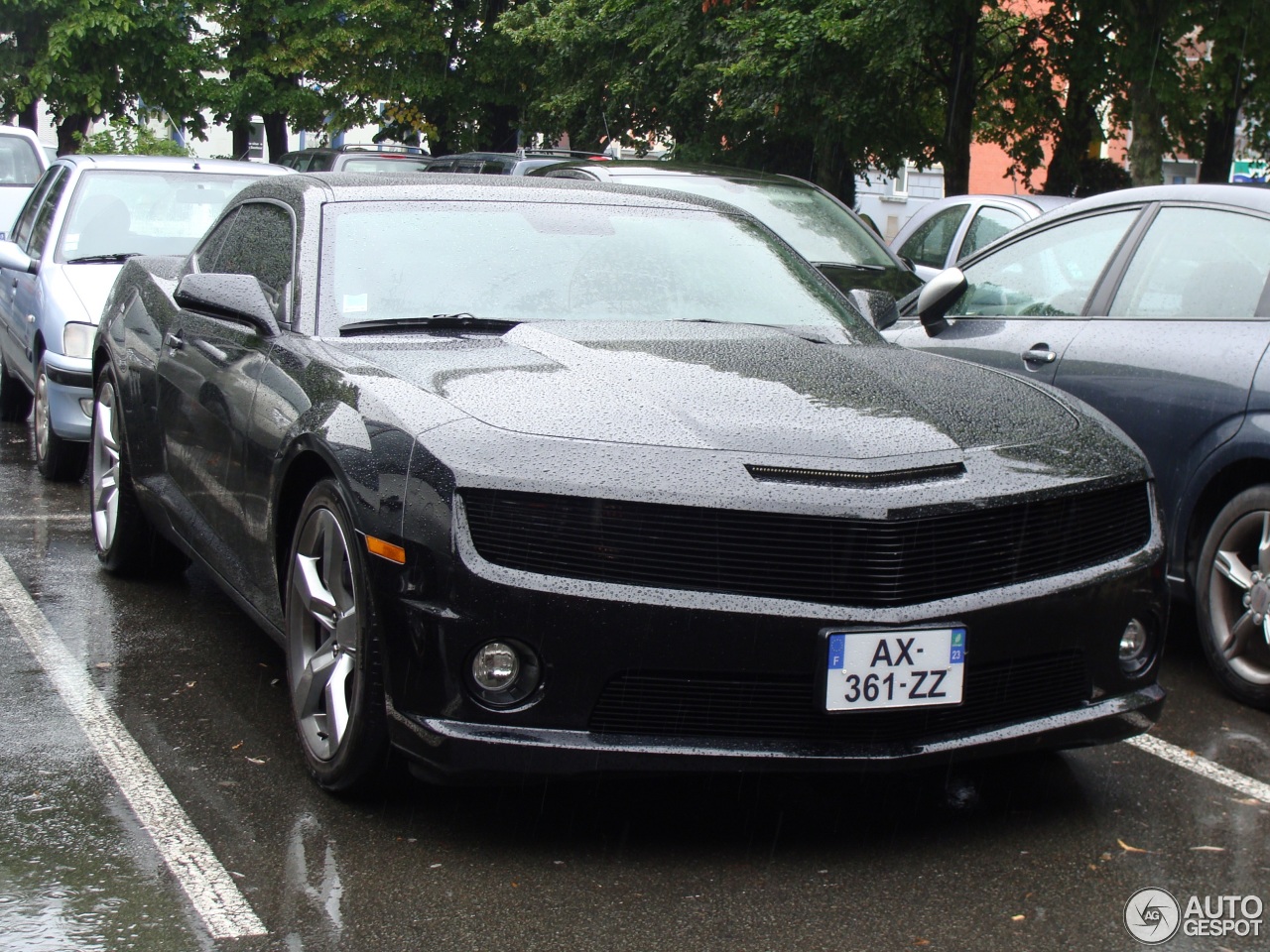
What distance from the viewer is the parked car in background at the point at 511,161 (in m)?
12.7

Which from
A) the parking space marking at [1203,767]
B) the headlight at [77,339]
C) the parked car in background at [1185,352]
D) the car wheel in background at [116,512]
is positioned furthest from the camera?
the headlight at [77,339]

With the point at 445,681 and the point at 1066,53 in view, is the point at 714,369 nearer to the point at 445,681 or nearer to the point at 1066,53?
the point at 445,681

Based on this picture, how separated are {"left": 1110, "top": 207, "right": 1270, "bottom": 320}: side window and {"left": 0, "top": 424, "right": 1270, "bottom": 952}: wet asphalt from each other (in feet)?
4.53

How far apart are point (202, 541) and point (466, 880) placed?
6.55 feet

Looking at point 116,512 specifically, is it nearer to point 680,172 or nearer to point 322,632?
point 322,632

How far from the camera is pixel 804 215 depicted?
1038cm

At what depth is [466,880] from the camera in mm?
3592

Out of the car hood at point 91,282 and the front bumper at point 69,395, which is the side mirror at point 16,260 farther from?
the front bumper at point 69,395

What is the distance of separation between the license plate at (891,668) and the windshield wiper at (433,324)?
5.18ft

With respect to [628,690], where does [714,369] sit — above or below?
above

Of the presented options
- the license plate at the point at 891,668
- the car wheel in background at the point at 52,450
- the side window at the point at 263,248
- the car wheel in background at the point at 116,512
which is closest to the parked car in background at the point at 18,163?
the car wheel in background at the point at 52,450

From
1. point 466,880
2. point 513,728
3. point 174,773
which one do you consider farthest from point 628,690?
point 174,773

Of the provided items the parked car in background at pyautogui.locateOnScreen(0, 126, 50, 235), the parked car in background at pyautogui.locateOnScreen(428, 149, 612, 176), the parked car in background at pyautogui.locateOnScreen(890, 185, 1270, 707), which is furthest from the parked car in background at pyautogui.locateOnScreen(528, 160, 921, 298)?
the parked car in background at pyautogui.locateOnScreen(0, 126, 50, 235)

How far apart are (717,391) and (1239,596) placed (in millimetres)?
2160
